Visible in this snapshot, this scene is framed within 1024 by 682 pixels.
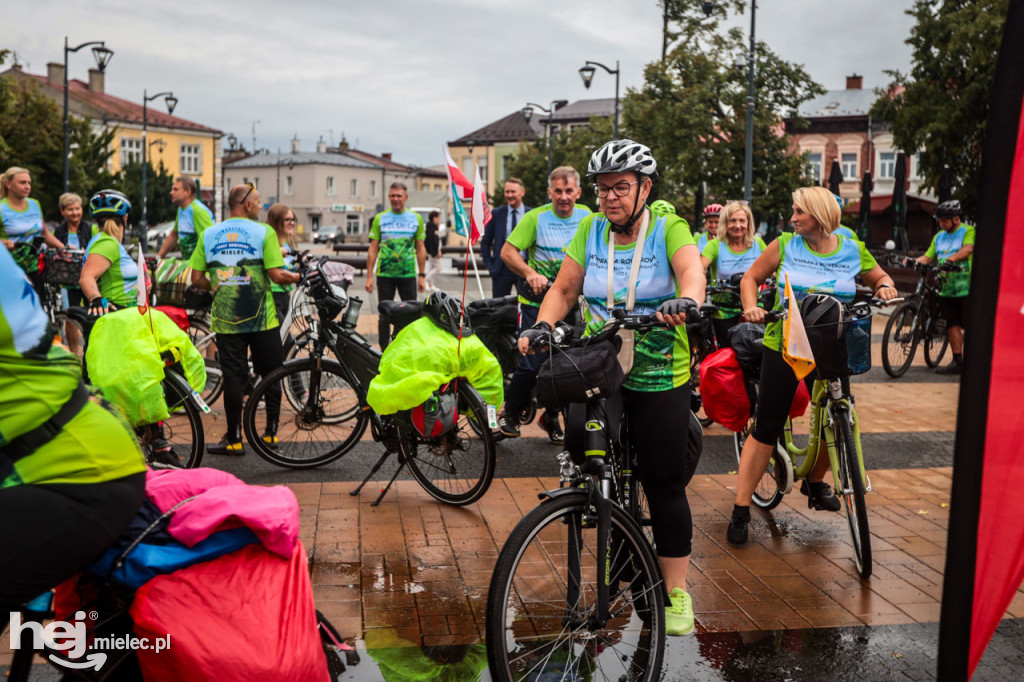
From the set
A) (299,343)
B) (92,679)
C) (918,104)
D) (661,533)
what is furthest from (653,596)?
(918,104)

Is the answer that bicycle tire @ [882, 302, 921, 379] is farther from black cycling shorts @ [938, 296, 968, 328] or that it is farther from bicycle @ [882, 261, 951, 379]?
black cycling shorts @ [938, 296, 968, 328]

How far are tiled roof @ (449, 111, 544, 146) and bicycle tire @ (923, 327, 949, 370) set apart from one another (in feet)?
250

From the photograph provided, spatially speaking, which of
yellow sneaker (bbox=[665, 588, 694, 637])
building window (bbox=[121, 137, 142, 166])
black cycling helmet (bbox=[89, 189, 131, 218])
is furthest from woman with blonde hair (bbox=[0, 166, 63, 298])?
building window (bbox=[121, 137, 142, 166])

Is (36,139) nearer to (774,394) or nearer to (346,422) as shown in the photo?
(346,422)

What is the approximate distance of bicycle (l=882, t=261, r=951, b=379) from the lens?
11.5m

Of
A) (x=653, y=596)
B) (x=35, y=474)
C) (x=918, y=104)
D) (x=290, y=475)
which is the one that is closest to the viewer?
(x=35, y=474)

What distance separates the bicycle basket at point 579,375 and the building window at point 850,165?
59.5 metres

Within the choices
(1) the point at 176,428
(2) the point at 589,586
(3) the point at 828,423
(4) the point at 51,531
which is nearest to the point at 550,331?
(2) the point at 589,586

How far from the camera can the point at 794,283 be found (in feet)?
16.3

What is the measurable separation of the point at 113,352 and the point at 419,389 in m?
1.65

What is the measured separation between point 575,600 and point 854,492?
6.33ft

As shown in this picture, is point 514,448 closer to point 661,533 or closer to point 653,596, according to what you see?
point 661,533

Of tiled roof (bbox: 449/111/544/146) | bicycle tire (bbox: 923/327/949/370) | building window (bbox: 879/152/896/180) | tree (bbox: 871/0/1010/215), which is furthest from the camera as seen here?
tiled roof (bbox: 449/111/544/146)

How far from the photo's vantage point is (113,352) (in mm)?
5211
